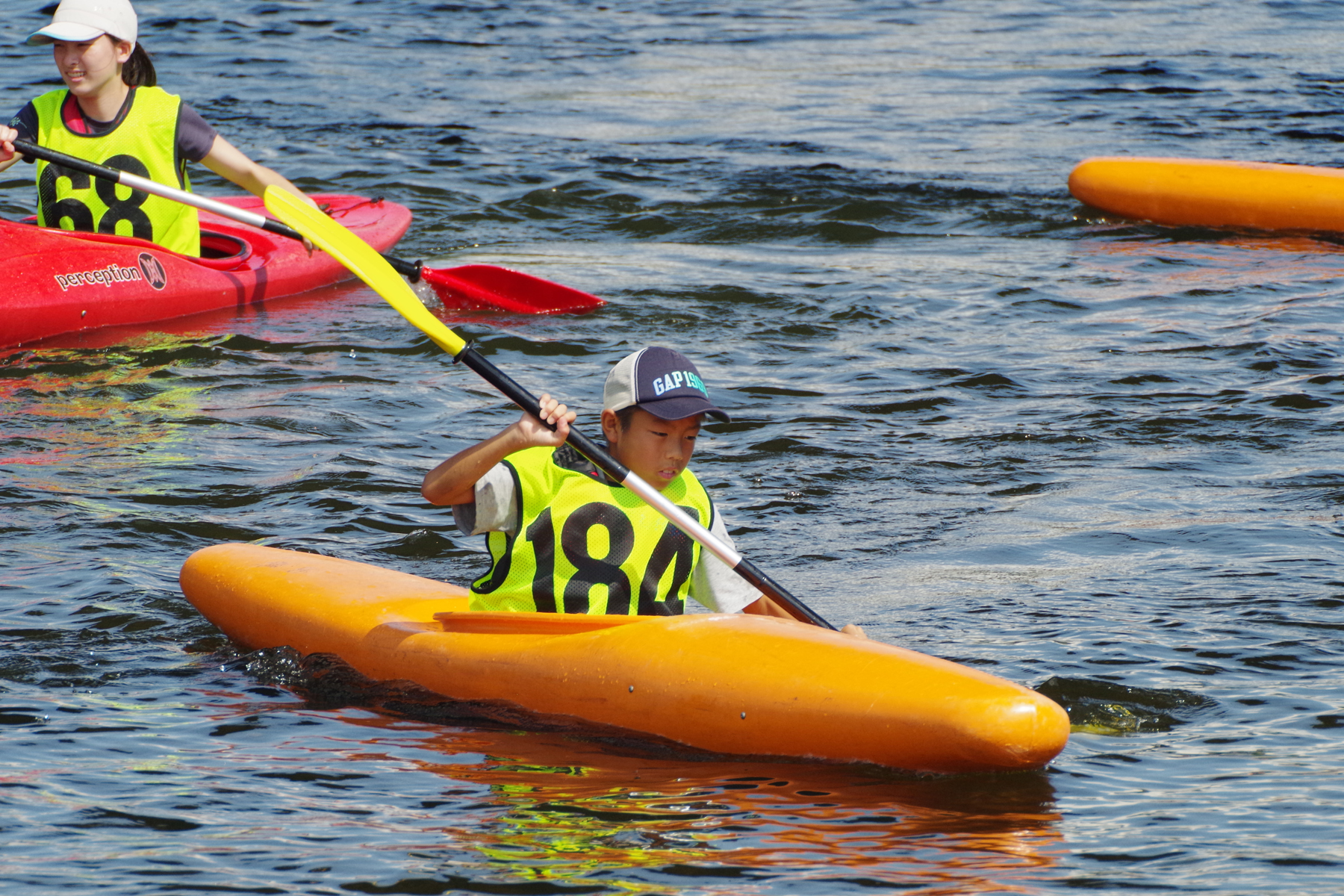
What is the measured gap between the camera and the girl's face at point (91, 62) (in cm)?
688

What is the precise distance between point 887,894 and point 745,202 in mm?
8314

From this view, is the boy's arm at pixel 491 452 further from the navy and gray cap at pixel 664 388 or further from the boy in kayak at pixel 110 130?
the boy in kayak at pixel 110 130

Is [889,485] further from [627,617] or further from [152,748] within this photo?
[152,748]

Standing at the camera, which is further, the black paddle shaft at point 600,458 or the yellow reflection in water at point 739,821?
the black paddle shaft at point 600,458

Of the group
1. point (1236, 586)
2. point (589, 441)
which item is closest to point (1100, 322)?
point (1236, 586)

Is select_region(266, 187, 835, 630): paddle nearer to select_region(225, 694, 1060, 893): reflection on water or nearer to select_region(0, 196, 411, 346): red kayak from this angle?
select_region(225, 694, 1060, 893): reflection on water

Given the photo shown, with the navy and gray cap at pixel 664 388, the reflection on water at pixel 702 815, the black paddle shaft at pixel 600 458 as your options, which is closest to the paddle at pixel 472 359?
the black paddle shaft at pixel 600 458

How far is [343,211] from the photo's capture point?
361 inches

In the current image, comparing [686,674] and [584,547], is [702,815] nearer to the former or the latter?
[686,674]

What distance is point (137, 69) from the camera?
7.21m

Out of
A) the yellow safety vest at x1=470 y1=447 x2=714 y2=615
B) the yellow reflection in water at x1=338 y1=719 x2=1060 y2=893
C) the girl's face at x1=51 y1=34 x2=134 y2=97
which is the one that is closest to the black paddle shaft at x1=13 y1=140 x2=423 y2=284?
the girl's face at x1=51 y1=34 x2=134 y2=97

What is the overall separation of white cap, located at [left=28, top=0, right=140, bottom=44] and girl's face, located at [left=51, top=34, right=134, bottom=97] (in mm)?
40

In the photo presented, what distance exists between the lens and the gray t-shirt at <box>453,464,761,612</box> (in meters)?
3.72

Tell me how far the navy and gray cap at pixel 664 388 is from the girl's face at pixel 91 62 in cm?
402
